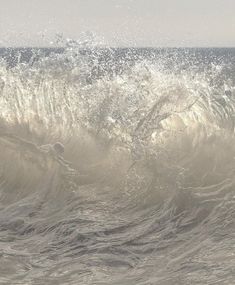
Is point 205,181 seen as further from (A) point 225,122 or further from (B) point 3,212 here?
(B) point 3,212

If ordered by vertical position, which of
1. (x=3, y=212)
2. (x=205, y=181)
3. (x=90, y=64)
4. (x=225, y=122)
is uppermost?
(x=90, y=64)

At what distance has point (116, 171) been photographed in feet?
21.2

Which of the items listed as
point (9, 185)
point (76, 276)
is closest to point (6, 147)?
point (9, 185)

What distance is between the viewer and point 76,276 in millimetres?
3775

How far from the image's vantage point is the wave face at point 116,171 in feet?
13.3

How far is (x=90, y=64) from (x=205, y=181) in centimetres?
400

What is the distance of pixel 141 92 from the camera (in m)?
7.41

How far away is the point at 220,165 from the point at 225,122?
2.77ft

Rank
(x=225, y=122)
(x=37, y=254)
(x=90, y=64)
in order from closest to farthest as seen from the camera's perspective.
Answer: (x=37, y=254) < (x=225, y=122) < (x=90, y=64)

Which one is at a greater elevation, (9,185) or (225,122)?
(225,122)

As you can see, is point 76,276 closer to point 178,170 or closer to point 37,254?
point 37,254

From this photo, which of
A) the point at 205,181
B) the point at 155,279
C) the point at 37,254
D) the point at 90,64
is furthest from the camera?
the point at 90,64

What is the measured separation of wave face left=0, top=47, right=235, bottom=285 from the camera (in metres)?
4.05

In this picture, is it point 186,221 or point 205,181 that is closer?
point 186,221
